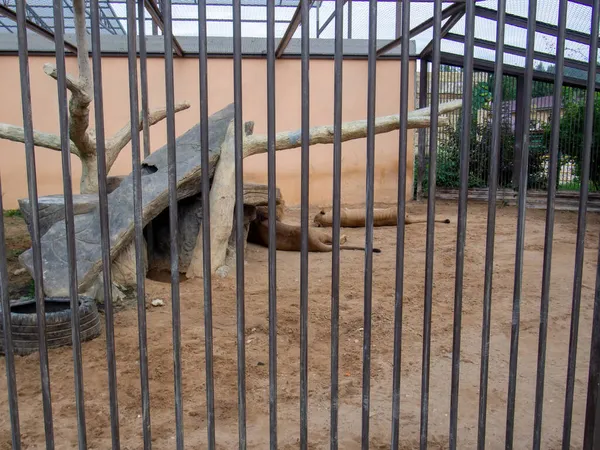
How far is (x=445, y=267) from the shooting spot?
19.4 ft

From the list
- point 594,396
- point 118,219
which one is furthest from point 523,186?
point 118,219

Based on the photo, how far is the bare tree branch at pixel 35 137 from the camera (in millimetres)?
6086

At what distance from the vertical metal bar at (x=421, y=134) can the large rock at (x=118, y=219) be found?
228 inches

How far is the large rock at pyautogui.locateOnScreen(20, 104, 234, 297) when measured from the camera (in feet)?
14.0

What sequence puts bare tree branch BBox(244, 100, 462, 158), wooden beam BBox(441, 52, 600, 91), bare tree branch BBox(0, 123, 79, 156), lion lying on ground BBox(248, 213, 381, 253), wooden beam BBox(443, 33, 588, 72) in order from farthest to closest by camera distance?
wooden beam BBox(441, 52, 600, 91), wooden beam BBox(443, 33, 588, 72), lion lying on ground BBox(248, 213, 381, 253), bare tree branch BBox(0, 123, 79, 156), bare tree branch BBox(244, 100, 462, 158)

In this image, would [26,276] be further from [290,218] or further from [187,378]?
[290,218]

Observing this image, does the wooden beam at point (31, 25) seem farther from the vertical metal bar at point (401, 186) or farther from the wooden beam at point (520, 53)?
the wooden beam at point (520, 53)

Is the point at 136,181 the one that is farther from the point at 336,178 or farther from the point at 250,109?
the point at 250,109

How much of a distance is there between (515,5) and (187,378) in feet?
24.2

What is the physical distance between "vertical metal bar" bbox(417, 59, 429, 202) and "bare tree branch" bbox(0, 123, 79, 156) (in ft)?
21.7

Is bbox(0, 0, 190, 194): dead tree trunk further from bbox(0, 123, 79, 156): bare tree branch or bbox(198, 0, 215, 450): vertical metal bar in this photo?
bbox(198, 0, 215, 450): vertical metal bar

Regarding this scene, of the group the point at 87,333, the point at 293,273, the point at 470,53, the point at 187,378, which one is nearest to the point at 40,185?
the point at 293,273

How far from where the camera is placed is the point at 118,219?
4672mm

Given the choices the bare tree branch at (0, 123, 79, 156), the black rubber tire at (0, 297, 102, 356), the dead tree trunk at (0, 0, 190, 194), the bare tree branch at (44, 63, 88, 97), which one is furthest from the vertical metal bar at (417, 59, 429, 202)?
the black rubber tire at (0, 297, 102, 356)
